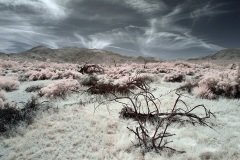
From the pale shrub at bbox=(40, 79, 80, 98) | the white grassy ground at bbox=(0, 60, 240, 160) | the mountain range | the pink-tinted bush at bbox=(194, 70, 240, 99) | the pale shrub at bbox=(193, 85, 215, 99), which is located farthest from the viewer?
the mountain range

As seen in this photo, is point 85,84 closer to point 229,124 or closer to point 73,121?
point 73,121

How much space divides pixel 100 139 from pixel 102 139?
43 mm

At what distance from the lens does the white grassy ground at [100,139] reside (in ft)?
13.1

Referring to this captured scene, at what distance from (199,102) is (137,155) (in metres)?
3.97

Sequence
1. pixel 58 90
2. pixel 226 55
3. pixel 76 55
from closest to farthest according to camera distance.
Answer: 1. pixel 58 90
2. pixel 76 55
3. pixel 226 55

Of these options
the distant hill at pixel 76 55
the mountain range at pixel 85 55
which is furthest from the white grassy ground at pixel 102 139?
the distant hill at pixel 76 55

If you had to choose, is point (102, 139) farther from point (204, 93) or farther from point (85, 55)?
point (85, 55)

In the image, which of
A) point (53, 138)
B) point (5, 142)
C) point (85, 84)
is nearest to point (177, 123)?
point (53, 138)

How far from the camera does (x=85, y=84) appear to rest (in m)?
11.1

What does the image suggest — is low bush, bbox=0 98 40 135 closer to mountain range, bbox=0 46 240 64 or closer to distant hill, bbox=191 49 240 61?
mountain range, bbox=0 46 240 64

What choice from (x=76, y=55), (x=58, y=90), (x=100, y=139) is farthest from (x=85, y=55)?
(x=100, y=139)

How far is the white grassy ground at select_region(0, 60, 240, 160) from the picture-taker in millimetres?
3963

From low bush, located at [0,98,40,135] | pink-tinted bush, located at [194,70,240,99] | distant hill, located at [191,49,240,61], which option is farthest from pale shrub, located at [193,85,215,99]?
distant hill, located at [191,49,240,61]

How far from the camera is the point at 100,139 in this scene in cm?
461
